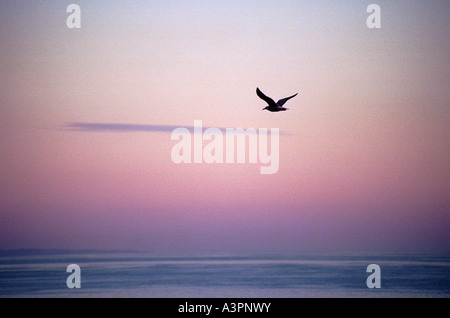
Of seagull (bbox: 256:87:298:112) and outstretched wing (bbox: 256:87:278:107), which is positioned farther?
seagull (bbox: 256:87:298:112)

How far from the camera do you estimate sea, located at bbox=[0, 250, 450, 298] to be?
72.8 feet

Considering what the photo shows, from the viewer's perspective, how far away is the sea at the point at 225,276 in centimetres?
2220

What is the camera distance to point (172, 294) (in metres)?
21.8

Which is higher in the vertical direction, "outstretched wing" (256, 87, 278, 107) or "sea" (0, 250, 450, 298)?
"outstretched wing" (256, 87, 278, 107)

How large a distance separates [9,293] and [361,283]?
1063cm

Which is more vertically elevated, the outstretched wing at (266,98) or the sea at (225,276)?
the outstretched wing at (266,98)

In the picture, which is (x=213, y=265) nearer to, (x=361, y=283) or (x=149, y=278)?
(x=149, y=278)

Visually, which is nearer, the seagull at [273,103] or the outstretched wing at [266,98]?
the outstretched wing at [266,98]

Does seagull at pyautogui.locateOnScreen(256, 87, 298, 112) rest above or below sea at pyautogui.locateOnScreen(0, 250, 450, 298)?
above

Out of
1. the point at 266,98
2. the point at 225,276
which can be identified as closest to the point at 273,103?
the point at 266,98

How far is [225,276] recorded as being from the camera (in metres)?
25.9

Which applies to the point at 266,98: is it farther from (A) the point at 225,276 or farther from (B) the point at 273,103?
(A) the point at 225,276
